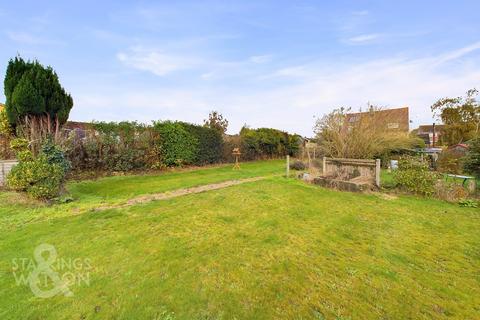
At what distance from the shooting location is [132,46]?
938cm

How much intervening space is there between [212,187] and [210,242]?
14.9ft

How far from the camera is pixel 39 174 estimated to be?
557 centimetres

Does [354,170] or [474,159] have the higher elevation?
[474,159]

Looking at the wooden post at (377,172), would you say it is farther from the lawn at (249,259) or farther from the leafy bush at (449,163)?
the leafy bush at (449,163)

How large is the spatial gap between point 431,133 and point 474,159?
4174cm

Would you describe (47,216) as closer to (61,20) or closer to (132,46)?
(61,20)

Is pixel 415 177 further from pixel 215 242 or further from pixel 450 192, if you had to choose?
pixel 215 242

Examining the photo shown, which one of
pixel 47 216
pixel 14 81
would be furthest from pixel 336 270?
pixel 14 81

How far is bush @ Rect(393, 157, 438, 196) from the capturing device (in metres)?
6.86

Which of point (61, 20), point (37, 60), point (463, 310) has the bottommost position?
point (463, 310)

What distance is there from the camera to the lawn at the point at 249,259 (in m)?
2.17

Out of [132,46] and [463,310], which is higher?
[132,46]

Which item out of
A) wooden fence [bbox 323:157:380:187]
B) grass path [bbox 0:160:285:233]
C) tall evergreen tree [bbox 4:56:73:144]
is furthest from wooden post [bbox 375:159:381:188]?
tall evergreen tree [bbox 4:56:73:144]

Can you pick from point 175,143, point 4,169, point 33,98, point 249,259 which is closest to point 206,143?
point 175,143
